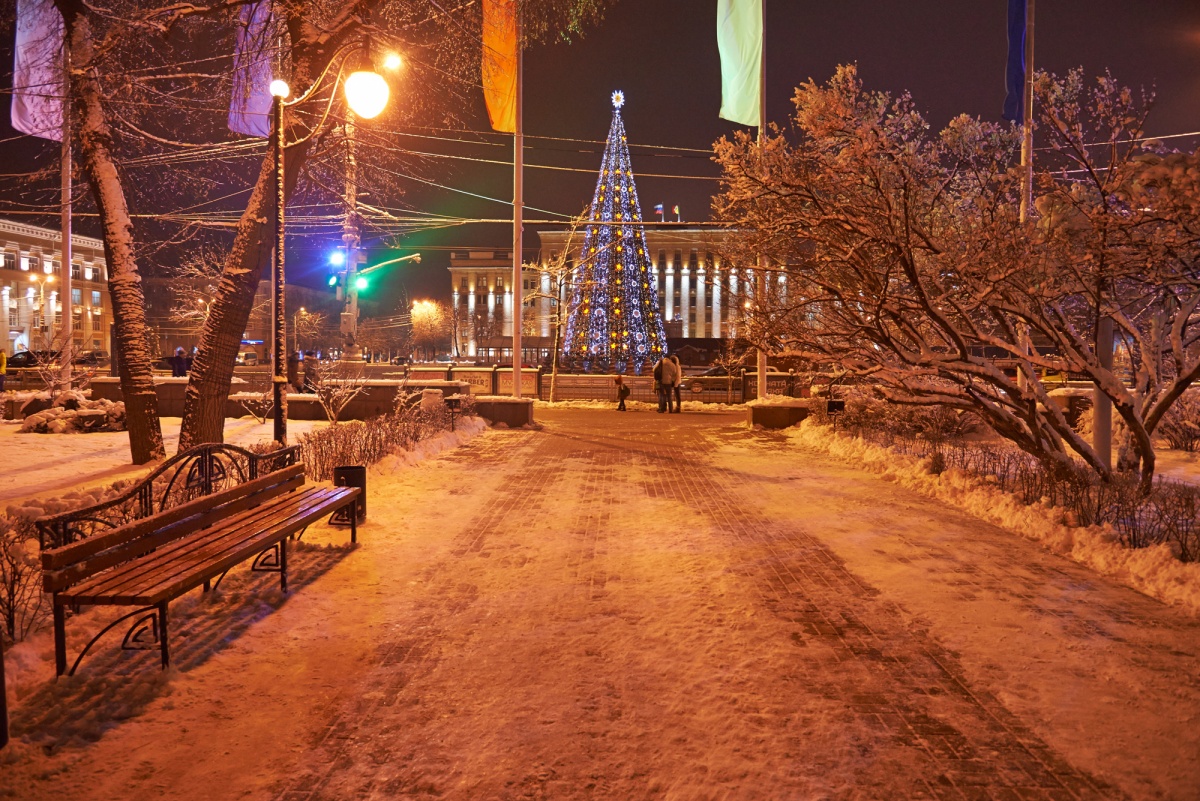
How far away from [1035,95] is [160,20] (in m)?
11.3

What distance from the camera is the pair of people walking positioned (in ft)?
78.9

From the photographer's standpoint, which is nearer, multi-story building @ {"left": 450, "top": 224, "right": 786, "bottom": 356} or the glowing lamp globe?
the glowing lamp globe

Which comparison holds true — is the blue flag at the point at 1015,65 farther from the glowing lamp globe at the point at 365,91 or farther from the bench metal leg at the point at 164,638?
the bench metal leg at the point at 164,638

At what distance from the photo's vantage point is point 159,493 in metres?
7.95

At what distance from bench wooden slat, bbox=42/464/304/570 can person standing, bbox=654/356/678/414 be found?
18.2 m

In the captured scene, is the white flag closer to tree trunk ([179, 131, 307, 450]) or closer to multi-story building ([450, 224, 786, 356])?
tree trunk ([179, 131, 307, 450])

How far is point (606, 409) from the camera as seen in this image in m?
25.7

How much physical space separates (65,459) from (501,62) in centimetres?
1052

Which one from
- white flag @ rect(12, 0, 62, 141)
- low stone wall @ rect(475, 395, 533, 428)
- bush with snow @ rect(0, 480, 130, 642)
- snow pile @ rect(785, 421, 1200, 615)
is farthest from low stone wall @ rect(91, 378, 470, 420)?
bush with snow @ rect(0, 480, 130, 642)

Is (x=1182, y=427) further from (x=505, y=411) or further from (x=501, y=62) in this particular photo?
(x=501, y=62)

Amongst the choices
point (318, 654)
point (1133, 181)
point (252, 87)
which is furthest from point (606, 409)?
point (318, 654)

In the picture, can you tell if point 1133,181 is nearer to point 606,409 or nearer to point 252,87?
point 252,87

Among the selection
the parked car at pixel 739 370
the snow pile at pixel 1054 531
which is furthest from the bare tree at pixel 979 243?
the parked car at pixel 739 370

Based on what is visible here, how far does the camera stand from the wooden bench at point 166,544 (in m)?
4.04
